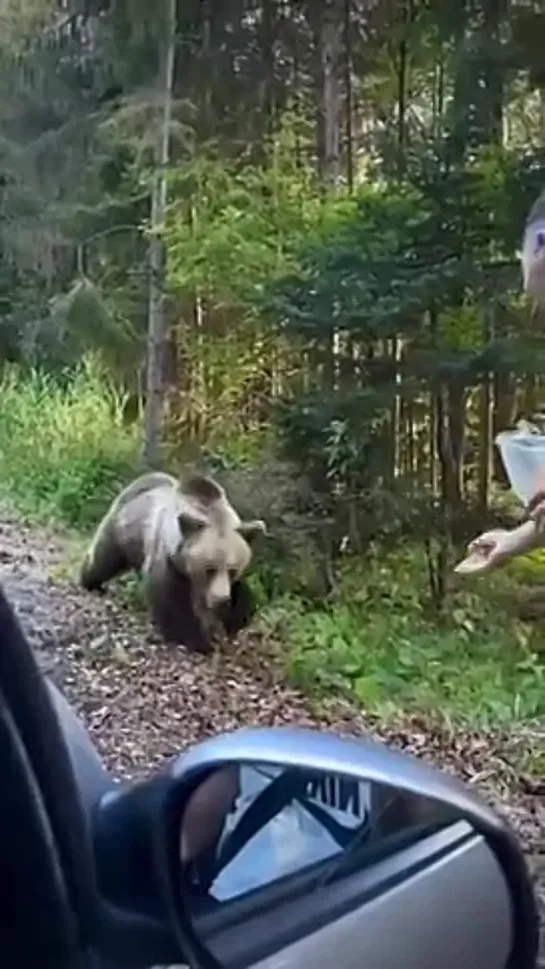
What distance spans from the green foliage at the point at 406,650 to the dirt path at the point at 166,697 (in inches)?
1.0

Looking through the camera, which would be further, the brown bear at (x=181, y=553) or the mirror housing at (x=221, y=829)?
the brown bear at (x=181, y=553)

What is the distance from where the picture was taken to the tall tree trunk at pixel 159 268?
1314mm

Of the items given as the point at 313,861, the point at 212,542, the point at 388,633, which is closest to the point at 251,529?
the point at 212,542

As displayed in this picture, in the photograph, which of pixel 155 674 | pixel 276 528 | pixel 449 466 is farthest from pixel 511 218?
pixel 155 674

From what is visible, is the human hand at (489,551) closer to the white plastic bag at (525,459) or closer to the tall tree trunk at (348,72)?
the white plastic bag at (525,459)

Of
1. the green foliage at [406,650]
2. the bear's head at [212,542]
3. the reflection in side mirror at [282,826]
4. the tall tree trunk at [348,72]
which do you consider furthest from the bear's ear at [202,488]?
the reflection in side mirror at [282,826]

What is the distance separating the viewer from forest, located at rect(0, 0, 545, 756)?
1.29 meters

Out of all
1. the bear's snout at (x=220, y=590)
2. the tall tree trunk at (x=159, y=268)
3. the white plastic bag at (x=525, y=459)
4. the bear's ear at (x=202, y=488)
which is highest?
the tall tree trunk at (x=159, y=268)

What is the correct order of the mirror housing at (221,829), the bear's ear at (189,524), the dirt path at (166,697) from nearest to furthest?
the mirror housing at (221,829) < the dirt path at (166,697) < the bear's ear at (189,524)

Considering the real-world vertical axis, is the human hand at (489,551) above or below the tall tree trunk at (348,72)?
below

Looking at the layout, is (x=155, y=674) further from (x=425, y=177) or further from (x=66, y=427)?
(x=425, y=177)

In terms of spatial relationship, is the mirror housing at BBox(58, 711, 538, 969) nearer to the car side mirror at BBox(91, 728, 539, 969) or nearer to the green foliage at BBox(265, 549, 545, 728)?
the car side mirror at BBox(91, 728, 539, 969)

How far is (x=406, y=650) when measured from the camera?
1.37 metres

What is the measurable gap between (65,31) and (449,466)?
0.52m
